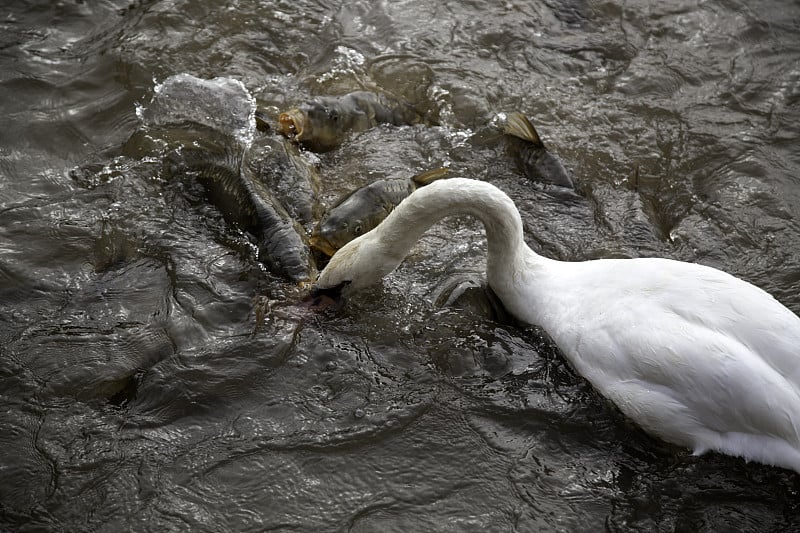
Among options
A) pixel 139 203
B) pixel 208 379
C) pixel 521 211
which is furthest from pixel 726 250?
A: pixel 139 203

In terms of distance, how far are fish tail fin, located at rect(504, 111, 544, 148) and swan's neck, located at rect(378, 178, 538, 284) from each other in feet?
4.77

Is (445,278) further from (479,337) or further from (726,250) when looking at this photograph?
(726,250)

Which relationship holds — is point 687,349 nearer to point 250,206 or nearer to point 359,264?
point 359,264

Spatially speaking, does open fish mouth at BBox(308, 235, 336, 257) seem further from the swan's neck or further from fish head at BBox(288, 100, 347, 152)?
fish head at BBox(288, 100, 347, 152)

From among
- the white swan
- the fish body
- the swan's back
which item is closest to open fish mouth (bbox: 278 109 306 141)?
the fish body

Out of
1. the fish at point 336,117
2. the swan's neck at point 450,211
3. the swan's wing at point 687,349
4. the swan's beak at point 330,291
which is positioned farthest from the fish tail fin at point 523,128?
the swan's beak at point 330,291

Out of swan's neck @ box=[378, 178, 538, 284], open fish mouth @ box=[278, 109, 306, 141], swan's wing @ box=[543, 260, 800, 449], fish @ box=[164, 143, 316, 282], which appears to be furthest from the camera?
open fish mouth @ box=[278, 109, 306, 141]

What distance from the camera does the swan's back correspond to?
4.40m

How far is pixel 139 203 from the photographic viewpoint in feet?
20.1

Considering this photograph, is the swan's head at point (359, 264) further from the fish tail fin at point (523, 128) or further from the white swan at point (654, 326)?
the fish tail fin at point (523, 128)

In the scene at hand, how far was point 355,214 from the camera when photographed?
5.60m

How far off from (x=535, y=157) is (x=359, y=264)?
6.76 ft

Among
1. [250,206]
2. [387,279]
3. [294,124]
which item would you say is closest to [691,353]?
[387,279]

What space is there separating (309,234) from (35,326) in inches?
74.0
